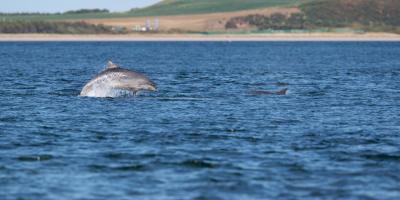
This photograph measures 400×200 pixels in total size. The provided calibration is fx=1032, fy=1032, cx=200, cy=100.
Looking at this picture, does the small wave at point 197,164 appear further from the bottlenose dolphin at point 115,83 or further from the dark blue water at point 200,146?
the bottlenose dolphin at point 115,83

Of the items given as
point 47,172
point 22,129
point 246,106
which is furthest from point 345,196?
point 246,106

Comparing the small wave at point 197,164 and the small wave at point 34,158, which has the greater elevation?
the small wave at point 34,158

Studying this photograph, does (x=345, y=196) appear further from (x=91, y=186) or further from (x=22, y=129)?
(x=22, y=129)

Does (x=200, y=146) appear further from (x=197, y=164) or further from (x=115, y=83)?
(x=115, y=83)

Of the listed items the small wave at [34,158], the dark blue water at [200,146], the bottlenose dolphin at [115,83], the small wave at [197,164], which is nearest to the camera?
the dark blue water at [200,146]

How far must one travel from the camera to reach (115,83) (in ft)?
131

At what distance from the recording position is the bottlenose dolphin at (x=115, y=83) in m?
39.6

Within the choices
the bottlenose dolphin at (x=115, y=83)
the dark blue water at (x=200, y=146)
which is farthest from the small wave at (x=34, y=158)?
the bottlenose dolphin at (x=115, y=83)

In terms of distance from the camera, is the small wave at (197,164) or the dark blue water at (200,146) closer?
the dark blue water at (200,146)

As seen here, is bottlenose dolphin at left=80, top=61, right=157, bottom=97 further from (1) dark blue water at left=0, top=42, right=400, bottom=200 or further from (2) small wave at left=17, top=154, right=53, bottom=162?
(2) small wave at left=17, top=154, right=53, bottom=162

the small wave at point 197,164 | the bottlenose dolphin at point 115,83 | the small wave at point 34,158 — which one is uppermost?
the small wave at point 34,158

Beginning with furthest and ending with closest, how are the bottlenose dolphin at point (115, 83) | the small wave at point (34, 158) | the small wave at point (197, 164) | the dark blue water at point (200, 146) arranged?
the bottlenose dolphin at point (115, 83) < the small wave at point (34, 158) < the small wave at point (197, 164) < the dark blue water at point (200, 146)

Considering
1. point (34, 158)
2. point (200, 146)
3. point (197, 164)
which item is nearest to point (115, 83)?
point (200, 146)

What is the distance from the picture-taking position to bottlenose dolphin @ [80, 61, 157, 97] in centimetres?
3959
